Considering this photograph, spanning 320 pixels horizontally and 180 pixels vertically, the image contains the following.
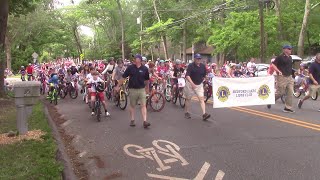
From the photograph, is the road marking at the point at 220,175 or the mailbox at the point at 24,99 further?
the mailbox at the point at 24,99

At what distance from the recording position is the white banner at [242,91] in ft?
42.2

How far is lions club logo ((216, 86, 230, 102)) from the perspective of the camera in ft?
42.2

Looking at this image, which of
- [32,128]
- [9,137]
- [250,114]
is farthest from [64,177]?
[250,114]

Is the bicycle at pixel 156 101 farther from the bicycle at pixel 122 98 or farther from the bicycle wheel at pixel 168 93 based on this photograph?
the bicycle wheel at pixel 168 93

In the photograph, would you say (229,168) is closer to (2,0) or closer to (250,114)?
(250,114)

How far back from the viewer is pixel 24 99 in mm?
9789

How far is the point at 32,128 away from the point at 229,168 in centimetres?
583

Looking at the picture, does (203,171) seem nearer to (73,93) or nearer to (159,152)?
(159,152)

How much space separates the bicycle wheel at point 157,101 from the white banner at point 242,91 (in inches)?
102

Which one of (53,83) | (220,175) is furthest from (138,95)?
(53,83)

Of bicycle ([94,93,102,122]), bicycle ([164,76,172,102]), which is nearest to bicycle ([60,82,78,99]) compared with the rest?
bicycle ([164,76,172,102])

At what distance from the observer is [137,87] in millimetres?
11359

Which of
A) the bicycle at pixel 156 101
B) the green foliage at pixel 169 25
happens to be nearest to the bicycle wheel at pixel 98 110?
the bicycle at pixel 156 101

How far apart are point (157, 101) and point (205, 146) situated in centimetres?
634
